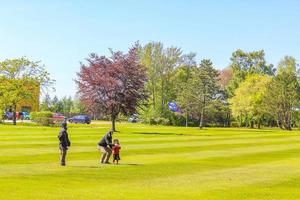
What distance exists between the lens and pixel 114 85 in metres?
71.5

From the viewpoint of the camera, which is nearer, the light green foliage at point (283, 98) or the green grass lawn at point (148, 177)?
the green grass lawn at point (148, 177)

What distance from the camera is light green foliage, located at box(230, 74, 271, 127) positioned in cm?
11634

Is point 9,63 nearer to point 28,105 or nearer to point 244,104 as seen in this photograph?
point 28,105

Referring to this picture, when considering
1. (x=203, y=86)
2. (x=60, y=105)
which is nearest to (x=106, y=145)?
(x=203, y=86)

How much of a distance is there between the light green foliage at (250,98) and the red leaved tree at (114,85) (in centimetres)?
4909

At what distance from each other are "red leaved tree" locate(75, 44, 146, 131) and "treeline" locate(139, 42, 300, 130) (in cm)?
3154

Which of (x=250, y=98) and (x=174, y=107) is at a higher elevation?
(x=250, y=98)

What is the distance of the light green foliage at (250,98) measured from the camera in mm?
116338

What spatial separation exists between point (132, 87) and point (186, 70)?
178 ft

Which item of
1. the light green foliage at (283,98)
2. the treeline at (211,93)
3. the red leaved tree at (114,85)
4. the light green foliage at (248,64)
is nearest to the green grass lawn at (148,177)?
the red leaved tree at (114,85)

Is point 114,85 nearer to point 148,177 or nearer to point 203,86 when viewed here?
point 203,86

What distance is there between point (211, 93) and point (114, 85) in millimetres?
40852

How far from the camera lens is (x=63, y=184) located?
63.0ft

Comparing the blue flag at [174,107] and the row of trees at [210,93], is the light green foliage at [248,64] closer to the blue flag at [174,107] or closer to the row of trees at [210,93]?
the row of trees at [210,93]
